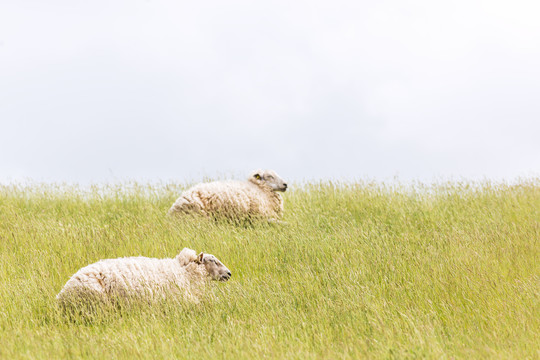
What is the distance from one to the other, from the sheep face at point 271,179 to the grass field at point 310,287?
754mm

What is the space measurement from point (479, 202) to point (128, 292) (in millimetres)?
9345

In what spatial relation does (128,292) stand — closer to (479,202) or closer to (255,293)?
(255,293)

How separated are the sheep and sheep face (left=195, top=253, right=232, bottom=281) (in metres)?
4.07

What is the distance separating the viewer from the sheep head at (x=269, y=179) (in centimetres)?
1168

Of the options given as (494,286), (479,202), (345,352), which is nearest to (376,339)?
(345,352)

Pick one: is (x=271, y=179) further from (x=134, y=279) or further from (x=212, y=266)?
(x=134, y=279)

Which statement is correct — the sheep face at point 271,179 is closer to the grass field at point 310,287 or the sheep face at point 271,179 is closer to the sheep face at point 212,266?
the grass field at point 310,287

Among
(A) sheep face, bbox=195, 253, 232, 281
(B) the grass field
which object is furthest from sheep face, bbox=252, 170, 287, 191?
(A) sheep face, bbox=195, 253, 232, 281

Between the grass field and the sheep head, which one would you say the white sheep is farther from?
the sheep head

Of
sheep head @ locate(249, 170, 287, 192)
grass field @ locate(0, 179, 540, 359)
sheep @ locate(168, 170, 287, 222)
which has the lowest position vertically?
grass field @ locate(0, 179, 540, 359)

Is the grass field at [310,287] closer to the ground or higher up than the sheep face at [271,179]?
closer to the ground

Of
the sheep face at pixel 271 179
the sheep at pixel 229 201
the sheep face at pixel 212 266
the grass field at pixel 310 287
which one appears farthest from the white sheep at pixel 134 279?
the sheep face at pixel 271 179

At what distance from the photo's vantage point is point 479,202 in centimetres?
1279

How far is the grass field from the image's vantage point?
17.0ft
